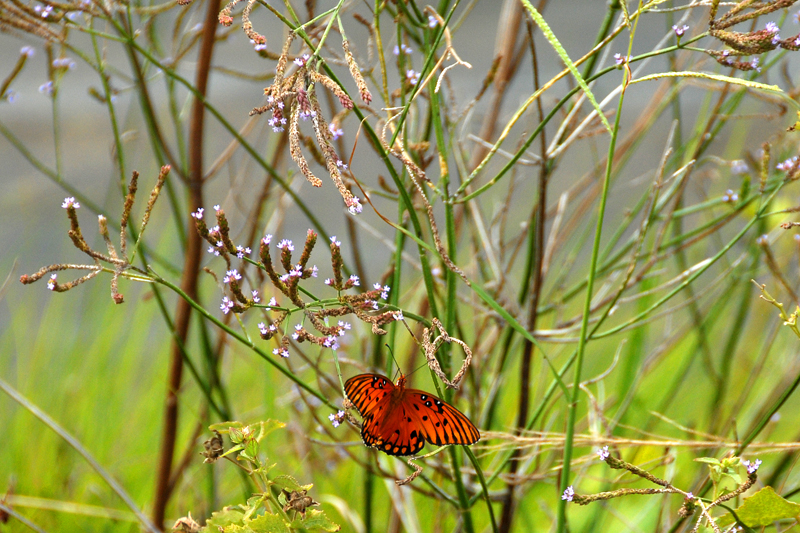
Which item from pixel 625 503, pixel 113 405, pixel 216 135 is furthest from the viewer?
pixel 216 135

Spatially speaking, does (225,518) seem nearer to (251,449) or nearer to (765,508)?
(251,449)

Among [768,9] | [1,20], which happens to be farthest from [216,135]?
[768,9]

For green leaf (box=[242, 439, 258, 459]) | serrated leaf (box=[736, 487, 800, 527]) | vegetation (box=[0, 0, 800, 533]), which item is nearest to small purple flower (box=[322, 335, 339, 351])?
vegetation (box=[0, 0, 800, 533])

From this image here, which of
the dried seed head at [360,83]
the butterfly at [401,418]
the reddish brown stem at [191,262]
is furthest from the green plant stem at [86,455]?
the dried seed head at [360,83]

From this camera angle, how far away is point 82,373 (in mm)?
1654

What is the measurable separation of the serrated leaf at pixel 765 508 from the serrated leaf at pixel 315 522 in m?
0.34

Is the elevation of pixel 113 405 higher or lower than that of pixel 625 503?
higher

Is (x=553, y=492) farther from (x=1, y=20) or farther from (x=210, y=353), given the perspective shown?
(x=1, y=20)

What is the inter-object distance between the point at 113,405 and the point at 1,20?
3.53 feet

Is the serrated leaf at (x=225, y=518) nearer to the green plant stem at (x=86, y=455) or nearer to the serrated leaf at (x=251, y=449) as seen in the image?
the serrated leaf at (x=251, y=449)

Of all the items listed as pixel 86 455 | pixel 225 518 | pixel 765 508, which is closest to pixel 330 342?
pixel 225 518

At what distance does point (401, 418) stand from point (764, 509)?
32 centimetres

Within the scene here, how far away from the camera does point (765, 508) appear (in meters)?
0.55

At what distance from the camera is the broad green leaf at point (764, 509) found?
53 centimetres
